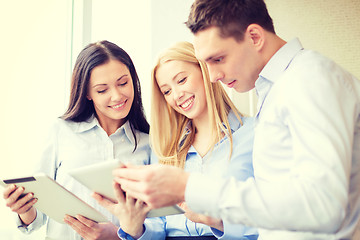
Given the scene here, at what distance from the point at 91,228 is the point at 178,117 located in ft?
2.21

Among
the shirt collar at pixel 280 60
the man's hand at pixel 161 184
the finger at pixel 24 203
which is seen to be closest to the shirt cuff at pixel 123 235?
the finger at pixel 24 203

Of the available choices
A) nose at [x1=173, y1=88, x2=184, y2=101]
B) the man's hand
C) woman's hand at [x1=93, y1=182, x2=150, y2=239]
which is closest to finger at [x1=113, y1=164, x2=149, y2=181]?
the man's hand

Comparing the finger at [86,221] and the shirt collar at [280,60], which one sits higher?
the shirt collar at [280,60]

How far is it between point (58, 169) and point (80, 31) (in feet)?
3.66

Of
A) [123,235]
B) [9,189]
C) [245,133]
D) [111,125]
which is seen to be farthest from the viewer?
[111,125]

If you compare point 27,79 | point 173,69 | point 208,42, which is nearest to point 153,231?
point 173,69

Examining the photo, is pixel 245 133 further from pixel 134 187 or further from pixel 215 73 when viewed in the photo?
pixel 134 187

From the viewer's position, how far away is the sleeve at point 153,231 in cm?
150

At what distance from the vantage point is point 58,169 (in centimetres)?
176

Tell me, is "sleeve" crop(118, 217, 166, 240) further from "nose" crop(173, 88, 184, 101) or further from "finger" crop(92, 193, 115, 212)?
"nose" crop(173, 88, 184, 101)

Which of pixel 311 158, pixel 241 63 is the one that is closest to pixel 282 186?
pixel 311 158

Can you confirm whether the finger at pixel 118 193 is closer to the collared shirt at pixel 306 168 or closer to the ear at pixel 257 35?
the collared shirt at pixel 306 168

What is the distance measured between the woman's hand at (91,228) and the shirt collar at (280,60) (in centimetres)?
85

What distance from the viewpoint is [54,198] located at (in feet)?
4.43
